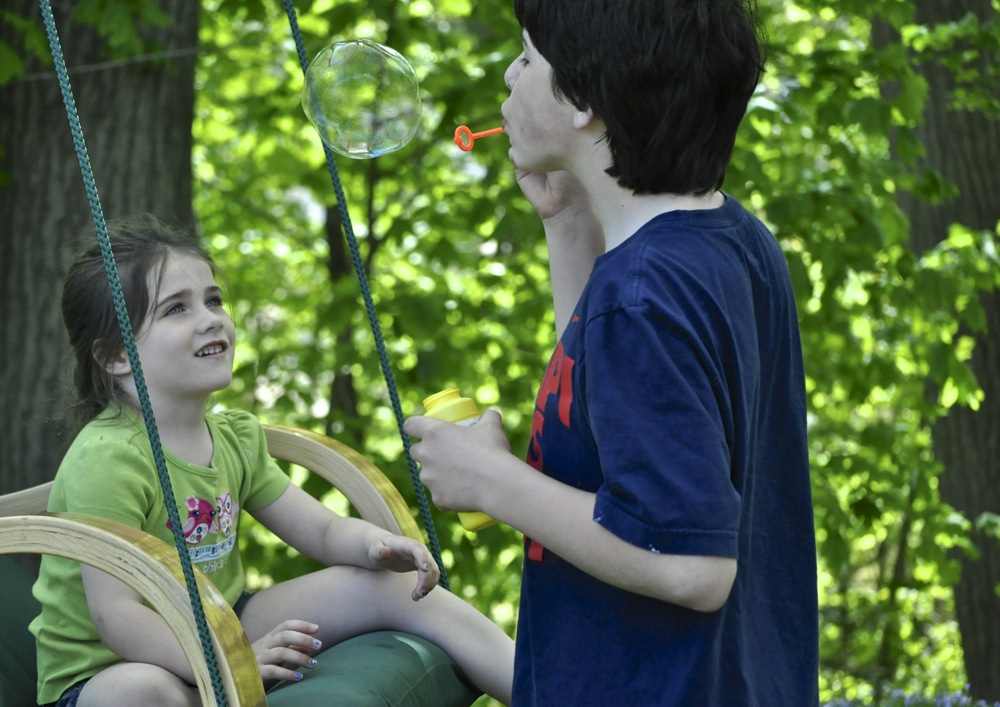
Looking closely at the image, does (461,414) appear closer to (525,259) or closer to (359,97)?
(359,97)

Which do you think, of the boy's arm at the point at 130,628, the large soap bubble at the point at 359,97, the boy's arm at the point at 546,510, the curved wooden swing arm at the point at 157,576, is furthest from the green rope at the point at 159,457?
the large soap bubble at the point at 359,97

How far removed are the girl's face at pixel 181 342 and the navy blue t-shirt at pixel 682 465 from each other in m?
0.93

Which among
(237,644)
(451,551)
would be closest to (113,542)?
(237,644)

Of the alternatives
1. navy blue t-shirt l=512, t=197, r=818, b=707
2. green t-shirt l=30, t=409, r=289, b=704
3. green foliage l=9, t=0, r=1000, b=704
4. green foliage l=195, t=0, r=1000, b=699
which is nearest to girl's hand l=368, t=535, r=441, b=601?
green t-shirt l=30, t=409, r=289, b=704

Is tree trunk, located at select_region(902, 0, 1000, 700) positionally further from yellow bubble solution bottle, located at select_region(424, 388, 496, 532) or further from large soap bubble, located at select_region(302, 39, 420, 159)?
yellow bubble solution bottle, located at select_region(424, 388, 496, 532)

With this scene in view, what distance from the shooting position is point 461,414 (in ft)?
4.92

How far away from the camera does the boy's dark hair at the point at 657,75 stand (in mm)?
1262

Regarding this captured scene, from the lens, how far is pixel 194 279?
2.15 metres

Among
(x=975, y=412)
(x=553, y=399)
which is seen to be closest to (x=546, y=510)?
(x=553, y=399)

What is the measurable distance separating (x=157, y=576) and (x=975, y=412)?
13.2 ft

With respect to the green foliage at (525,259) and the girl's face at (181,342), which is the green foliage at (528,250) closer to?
the green foliage at (525,259)

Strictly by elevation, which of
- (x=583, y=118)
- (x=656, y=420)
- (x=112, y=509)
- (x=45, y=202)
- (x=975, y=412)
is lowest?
(x=975, y=412)

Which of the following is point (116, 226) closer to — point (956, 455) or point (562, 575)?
point (562, 575)

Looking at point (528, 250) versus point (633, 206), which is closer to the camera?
point (633, 206)
